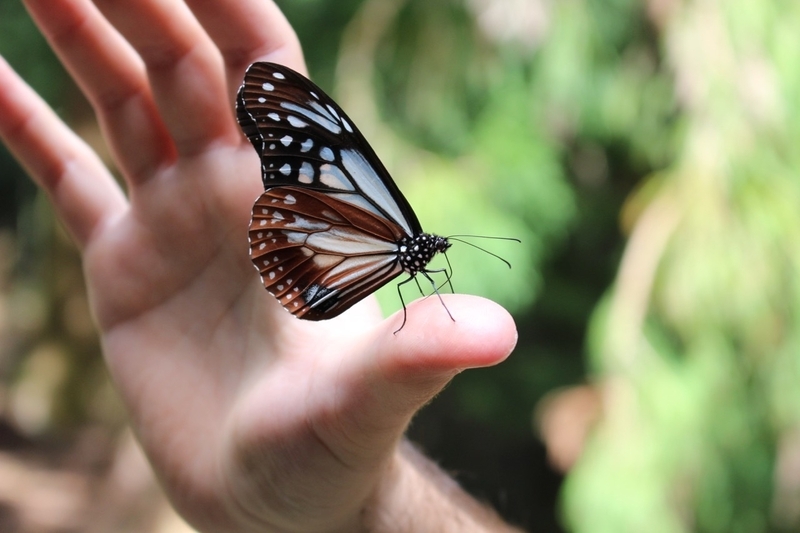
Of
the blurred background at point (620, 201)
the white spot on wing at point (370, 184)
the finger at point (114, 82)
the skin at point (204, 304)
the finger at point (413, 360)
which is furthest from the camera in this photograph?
the blurred background at point (620, 201)

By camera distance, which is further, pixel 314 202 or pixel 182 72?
pixel 182 72

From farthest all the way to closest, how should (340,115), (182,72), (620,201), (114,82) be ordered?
(620,201) < (114,82) < (182,72) < (340,115)

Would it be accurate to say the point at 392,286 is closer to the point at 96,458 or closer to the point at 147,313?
the point at 147,313

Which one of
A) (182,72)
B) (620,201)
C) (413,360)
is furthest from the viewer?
(620,201)

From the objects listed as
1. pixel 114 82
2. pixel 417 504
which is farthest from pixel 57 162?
pixel 417 504

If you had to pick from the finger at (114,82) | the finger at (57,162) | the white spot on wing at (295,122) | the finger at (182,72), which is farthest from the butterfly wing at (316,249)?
the finger at (57,162)

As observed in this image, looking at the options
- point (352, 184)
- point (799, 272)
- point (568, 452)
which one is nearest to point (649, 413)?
point (568, 452)

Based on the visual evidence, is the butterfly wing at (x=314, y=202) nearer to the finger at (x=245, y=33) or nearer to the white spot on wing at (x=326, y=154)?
the white spot on wing at (x=326, y=154)

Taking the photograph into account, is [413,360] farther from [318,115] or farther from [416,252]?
[318,115]

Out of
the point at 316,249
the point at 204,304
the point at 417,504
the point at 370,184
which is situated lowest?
the point at 417,504
